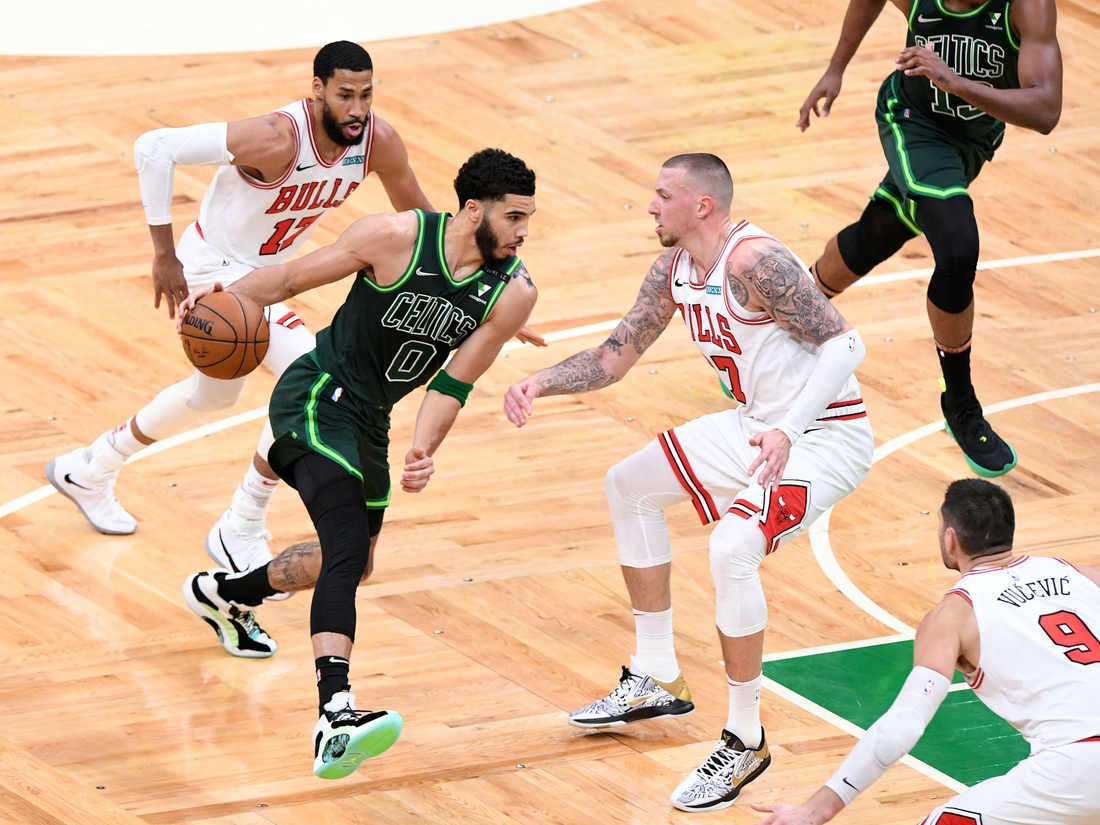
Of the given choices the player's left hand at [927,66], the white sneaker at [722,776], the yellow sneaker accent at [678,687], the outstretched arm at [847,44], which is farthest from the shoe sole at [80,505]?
the player's left hand at [927,66]

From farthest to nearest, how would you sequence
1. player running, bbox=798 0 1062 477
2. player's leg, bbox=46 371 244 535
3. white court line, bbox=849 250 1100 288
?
white court line, bbox=849 250 1100 288 < player running, bbox=798 0 1062 477 < player's leg, bbox=46 371 244 535

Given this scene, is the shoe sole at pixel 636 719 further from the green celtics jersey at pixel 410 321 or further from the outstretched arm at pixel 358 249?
the outstretched arm at pixel 358 249

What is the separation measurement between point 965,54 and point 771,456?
116 inches

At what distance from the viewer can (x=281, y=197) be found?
752 centimetres

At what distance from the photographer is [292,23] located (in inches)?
534

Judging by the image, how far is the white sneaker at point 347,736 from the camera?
5684 millimetres

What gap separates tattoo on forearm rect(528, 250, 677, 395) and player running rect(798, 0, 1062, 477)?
1713 mm

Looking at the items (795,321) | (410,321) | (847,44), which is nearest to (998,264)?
(847,44)

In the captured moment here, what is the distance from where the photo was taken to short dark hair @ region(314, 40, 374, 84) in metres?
7.23

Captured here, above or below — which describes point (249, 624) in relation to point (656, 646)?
below

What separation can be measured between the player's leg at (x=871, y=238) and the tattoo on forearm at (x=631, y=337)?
6.43ft

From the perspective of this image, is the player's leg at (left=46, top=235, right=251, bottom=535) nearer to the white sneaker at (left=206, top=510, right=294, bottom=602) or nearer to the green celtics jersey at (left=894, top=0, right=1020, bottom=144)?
the white sneaker at (left=206, top=510, right=294, bottom=602)

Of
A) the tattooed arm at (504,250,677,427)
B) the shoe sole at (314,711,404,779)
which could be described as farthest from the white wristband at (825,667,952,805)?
the tattooed arm at (504,250,677,427)

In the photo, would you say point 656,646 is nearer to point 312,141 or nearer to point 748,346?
point 748,346
